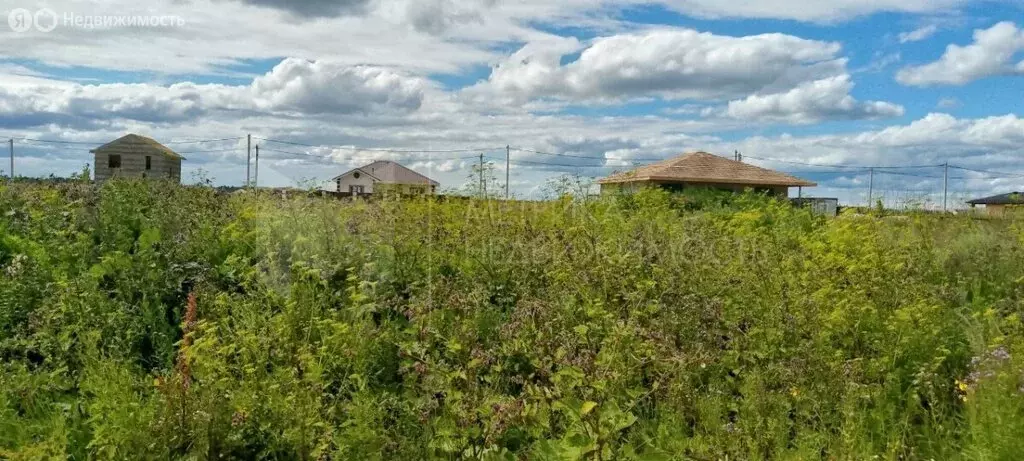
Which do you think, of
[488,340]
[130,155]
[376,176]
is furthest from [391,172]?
[488,340]

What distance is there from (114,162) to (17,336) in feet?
114

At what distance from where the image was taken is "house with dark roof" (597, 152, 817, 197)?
27623mm

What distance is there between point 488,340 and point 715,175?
25294 millimetres

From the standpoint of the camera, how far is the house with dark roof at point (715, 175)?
1088 inches

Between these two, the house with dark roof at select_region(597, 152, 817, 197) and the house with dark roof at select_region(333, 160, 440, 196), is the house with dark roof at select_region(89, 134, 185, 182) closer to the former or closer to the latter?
the house with dark roof at select_region(333, 160, 440, 196)

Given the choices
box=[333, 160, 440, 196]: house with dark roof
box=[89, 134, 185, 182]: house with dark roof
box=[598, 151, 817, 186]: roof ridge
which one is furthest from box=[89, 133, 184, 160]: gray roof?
box=[598, 151, 817, 186]: roof ridge

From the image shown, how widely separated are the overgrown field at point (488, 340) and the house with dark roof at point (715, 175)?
2069 cm

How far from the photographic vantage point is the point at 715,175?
28328 mm

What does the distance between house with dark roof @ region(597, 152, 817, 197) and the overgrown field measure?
20.7 metres

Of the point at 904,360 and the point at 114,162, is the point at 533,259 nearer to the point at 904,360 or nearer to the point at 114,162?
the point at 904,360

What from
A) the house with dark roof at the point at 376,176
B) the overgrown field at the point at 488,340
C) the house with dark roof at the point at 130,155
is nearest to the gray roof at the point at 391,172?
the house with dark roof at the point at 376,176

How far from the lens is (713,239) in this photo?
22.0ft

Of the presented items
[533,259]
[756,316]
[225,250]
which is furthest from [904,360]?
[225,250]

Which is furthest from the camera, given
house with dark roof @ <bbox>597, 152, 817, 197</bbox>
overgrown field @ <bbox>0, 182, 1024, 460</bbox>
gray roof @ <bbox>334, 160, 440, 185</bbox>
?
gray roof @ <bbox>334, 160, 440, 185</bbox>
